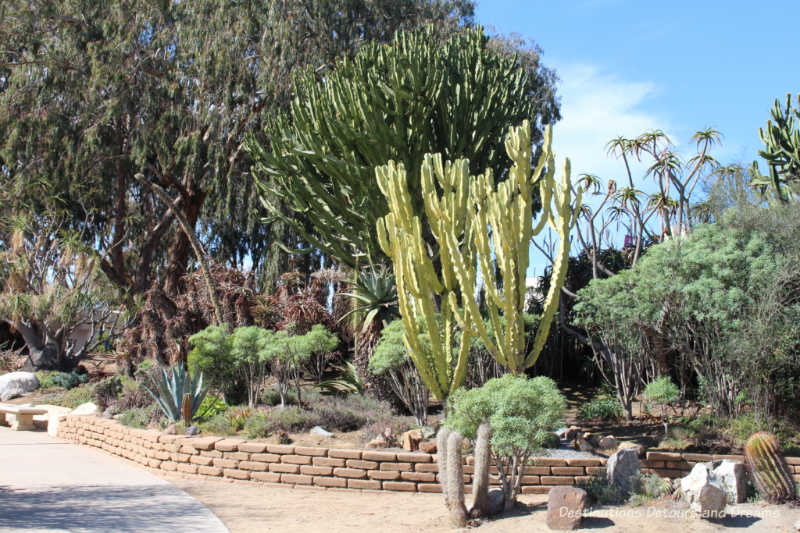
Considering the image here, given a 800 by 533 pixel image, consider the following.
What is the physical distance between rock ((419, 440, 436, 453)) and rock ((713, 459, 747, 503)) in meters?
2.80

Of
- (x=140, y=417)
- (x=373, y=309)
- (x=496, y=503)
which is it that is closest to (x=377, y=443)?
(x=496, y=503)

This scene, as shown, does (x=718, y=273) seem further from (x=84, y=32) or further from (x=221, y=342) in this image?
(x=84, y=32)

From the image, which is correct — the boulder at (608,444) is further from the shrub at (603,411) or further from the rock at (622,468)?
the shrub at (603,411)

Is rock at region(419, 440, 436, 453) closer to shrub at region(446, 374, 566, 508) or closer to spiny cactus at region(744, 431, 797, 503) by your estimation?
shrub at region(446, 374, 566, 508)

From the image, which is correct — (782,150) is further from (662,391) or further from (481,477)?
(481,477)

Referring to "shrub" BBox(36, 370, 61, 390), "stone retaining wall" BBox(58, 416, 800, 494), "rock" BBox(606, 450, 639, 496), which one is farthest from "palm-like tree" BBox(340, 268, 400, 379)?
"shrub" BBox(36, 370, 61, 390)

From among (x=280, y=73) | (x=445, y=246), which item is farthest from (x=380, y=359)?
(x=280, y=73)

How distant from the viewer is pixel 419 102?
1085cm

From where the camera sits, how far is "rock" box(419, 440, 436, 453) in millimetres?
7271

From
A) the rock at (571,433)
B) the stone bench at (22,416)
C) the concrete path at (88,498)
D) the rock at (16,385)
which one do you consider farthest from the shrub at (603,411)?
the rock at (16,385)

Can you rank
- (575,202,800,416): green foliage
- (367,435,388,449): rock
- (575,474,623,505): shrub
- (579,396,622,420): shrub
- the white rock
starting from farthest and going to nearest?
the white rock
(579,396,622,420): shrub
(575,202,800,416): green foliage
(367,435,388,449): rock
(575,474,623,505): shrub

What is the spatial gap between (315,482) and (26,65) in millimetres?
15442

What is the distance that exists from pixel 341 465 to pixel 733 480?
12.7 feet

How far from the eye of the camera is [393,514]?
6.08 metres
